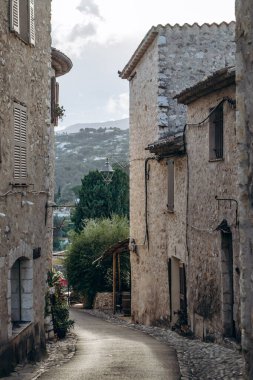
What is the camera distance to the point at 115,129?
160 meters

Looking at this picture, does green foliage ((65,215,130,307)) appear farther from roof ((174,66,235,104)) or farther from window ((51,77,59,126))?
roof ((174,66,235,104))

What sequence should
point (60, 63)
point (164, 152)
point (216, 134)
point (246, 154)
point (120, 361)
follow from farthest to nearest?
point (164, 152), point (60, 63), point (216, 134), point (120, 361), point (246, 154)

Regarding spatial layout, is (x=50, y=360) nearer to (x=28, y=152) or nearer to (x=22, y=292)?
(x=22, y=292)

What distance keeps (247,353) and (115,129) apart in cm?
15239

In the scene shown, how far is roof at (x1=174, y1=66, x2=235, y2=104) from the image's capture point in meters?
12.7

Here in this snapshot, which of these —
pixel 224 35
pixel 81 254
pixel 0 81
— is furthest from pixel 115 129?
pixel 0 81

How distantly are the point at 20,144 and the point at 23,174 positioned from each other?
585 mm

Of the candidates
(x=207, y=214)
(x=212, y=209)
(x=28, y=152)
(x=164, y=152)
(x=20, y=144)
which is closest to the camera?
(x=20, y=144)

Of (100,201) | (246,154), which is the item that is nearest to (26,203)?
(246,154)

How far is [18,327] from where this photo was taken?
12.3 m

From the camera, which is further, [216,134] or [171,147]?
[171,147]

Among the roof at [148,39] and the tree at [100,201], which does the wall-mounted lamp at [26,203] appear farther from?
the tree at [100,201]

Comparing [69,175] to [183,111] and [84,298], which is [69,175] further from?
[183,111]

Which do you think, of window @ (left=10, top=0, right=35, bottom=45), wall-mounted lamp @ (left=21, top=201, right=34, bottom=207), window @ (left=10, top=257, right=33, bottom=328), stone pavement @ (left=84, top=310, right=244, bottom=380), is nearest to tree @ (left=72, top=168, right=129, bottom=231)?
stone pavement @ (left=84, top=310, right=244, bottom=380)
